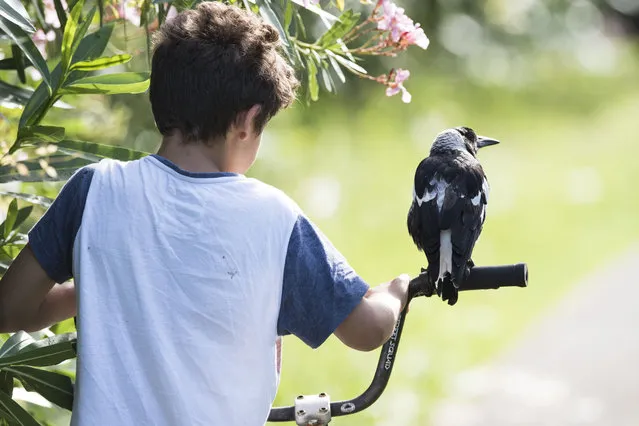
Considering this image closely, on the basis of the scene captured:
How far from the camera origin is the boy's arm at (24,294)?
1.87 metres

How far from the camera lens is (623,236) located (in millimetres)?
8820

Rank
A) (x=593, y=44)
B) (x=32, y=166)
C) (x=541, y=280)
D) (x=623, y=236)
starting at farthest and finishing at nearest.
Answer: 1. (x=593, y=44)
2. (x=623, y=236)
3. (x=541, y=280)
4. (x=32, y=166)

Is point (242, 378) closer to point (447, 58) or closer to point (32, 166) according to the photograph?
point (32, 166)

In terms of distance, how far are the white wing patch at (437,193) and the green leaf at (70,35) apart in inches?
34.5

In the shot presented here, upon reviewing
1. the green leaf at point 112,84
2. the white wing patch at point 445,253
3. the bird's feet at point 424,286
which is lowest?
the bird's feet at point 424,286

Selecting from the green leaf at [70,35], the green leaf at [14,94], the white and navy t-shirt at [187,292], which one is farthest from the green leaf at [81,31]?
the white and navy t-shirt at [187,292]

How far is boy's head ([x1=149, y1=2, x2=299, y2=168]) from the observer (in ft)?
5.94

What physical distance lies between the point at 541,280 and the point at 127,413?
637 cm

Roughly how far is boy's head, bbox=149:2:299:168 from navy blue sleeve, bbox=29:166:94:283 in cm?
18

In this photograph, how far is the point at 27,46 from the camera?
2.21m

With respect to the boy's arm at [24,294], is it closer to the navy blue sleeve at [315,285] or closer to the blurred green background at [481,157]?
the navy blue sleeve at [315,285]

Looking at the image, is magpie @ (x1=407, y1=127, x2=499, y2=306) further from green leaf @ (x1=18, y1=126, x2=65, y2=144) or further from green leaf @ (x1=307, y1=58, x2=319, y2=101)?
green leaf @ (x1=18, y1=126, x2=65, y2=144)

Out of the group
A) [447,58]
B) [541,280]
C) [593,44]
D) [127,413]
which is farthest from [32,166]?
[593,44]

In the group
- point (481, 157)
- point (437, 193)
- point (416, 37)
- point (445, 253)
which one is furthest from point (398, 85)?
point (481, 157)
